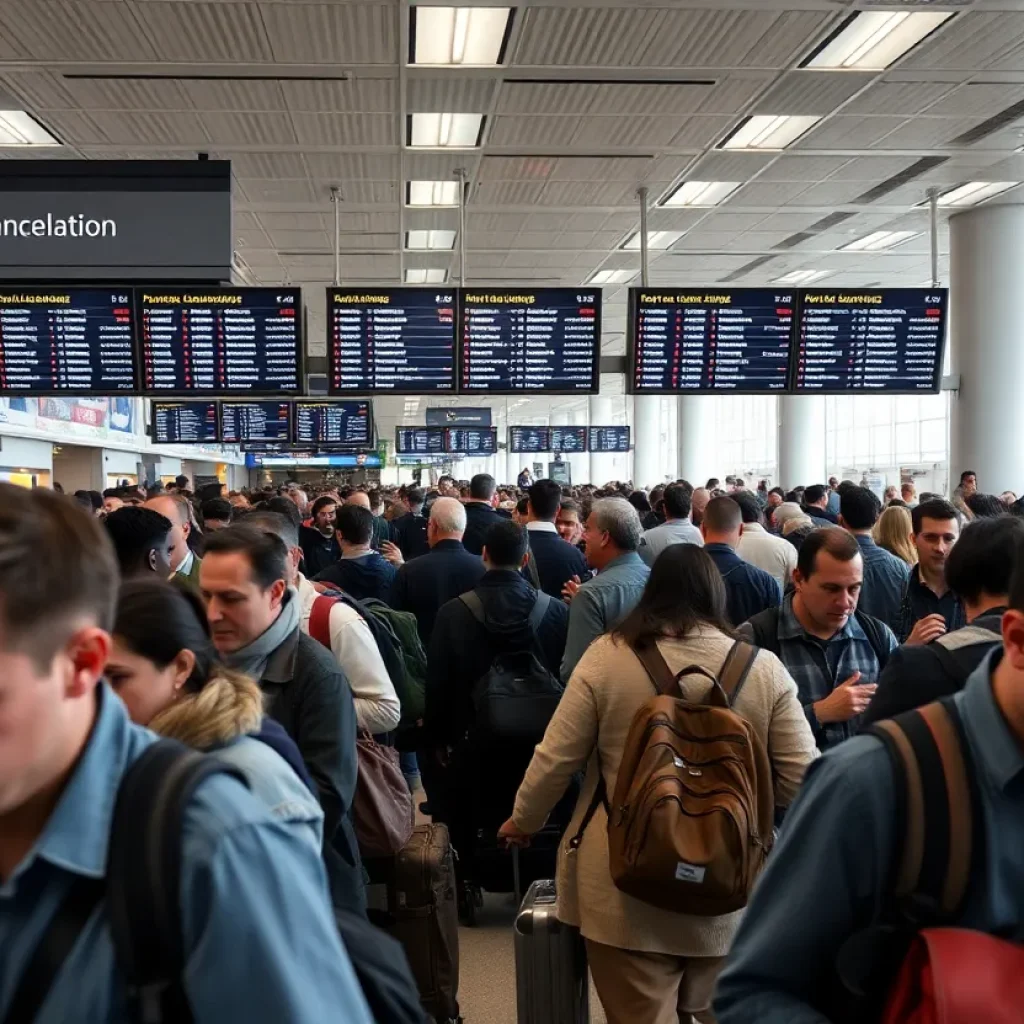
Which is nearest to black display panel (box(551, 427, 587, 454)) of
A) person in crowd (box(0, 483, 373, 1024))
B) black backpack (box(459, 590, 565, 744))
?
black backpack (box(459, 590, 565, 744))

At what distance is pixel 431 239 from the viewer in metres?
11.6

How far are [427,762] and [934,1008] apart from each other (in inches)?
156

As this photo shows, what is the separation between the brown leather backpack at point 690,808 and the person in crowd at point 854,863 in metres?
1.07

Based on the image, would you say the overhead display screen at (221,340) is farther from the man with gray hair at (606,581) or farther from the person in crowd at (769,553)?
the man with gray hair at (606,581)

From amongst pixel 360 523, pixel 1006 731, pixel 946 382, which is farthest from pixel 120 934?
pixel 946 382

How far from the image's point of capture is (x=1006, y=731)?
1.33 metres

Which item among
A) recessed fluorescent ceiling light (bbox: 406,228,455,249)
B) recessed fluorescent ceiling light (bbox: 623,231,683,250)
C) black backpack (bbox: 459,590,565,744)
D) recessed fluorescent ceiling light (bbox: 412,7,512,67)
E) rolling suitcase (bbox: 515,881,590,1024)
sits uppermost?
recessed fluorescent ceiling light (bbox: 412,7,512,67)

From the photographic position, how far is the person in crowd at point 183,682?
5.44 ft

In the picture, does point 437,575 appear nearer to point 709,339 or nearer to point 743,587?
point 743,587

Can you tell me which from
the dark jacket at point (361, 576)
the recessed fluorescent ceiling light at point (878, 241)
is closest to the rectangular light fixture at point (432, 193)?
the dark jacket at point (361, 576)

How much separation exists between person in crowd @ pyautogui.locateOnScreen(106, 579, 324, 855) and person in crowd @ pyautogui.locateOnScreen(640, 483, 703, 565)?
5.23 metres

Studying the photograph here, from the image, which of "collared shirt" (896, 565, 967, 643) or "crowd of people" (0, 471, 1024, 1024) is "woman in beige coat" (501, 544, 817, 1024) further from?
"collared shirt" (896, 565, 967, 643)

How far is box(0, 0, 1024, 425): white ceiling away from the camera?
600cm

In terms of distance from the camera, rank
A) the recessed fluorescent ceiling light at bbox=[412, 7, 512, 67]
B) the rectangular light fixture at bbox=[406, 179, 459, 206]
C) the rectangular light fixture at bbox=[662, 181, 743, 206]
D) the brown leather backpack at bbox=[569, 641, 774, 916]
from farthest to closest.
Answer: the rectangular light fixture at bbox=[662, 181, 743, 206]
the rectangular light fixture at bbox=[406, 179, 459, 206]
the recessed fluorescent ceiling light at bbox=[412, 7, 512, 67]
the brown leather backpack at bbox=[569, 641, 774, 916]
